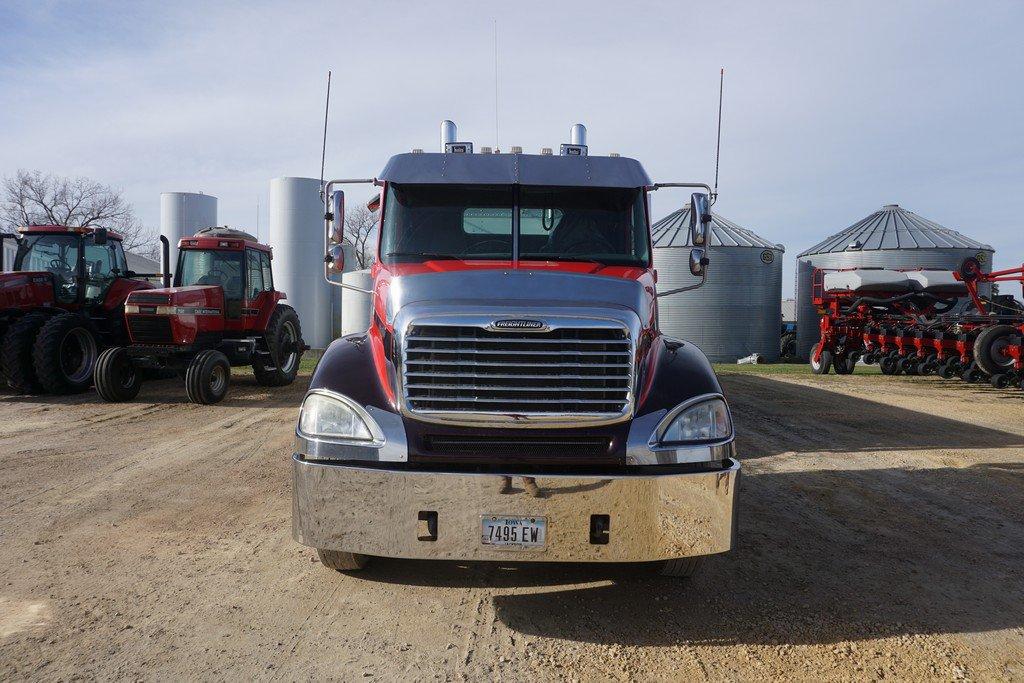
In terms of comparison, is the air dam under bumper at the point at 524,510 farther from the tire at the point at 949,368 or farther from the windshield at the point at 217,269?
the tire at the point at 949,368

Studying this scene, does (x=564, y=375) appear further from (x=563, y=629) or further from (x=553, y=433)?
(x=563, y=629)

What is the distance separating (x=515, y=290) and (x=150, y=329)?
9893mm

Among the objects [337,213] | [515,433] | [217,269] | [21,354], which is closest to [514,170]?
[337,213]

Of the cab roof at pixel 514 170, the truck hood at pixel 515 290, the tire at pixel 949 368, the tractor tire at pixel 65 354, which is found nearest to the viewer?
the truck hood at pixel 515 290

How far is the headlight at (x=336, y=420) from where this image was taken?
3557 millimetres

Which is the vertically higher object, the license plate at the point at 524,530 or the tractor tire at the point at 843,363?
the license plate at the point at 524,530

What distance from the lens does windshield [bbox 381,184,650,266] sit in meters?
4.71

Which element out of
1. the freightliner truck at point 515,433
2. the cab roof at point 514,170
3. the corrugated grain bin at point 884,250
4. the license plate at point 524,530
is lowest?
the license plate at point 524,530

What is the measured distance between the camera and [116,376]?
11.9m

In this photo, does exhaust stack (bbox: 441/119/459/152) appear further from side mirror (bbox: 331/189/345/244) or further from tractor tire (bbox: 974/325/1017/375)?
tractor tire (bbox: 974/325/1017/375)

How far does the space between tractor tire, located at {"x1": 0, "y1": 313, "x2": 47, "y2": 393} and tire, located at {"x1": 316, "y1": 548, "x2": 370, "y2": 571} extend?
10880 mm

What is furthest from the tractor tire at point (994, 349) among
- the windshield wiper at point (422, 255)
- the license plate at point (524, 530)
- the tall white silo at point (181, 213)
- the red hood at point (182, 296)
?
the tall white silo at point (181, 213)

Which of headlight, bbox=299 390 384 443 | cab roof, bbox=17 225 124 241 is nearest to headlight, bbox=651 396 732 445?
headlight, bbox=299 390 384 443

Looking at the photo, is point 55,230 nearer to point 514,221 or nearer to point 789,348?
point 514,221
